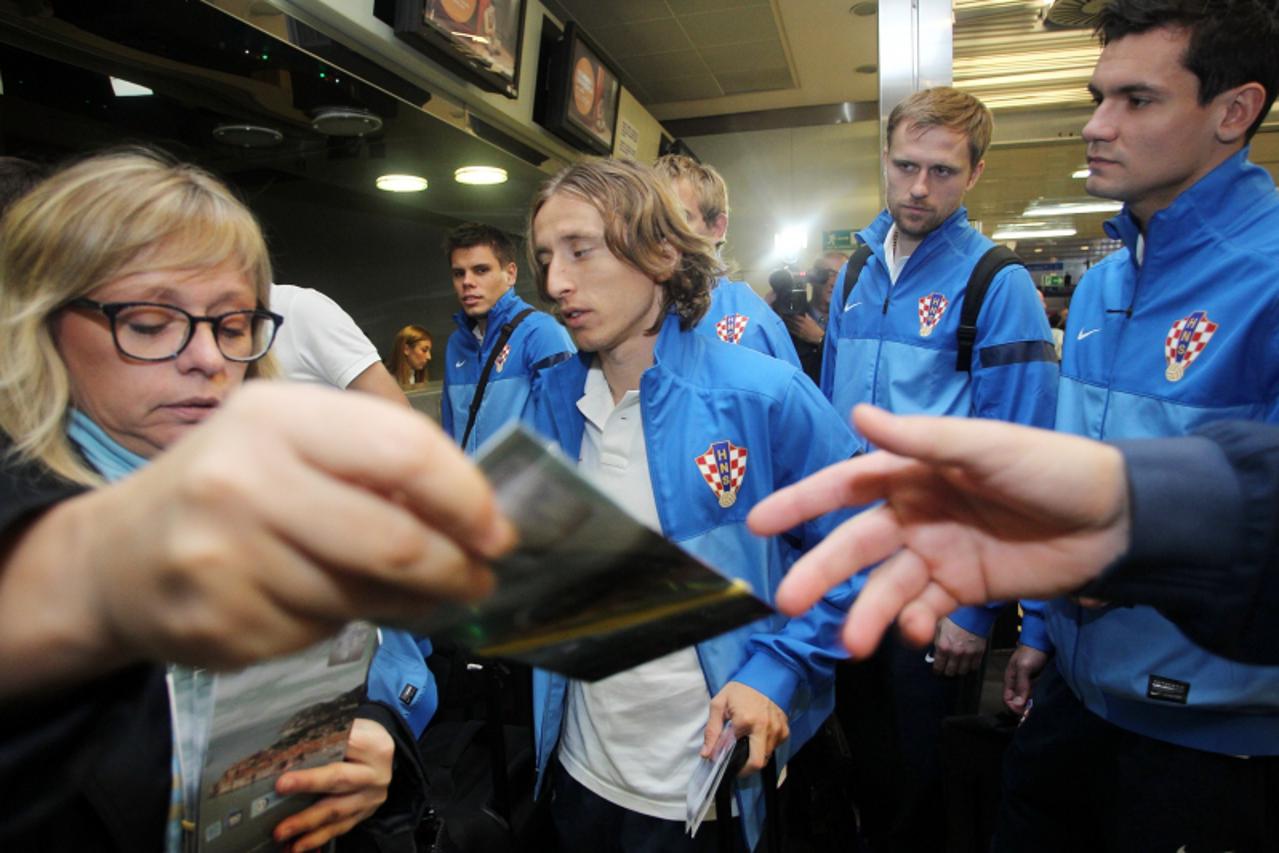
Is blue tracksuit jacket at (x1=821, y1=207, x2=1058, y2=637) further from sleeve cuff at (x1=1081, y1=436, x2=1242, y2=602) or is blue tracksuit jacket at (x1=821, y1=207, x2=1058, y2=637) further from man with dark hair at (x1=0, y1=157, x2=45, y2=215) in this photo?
man with dark hair at (x1=0, y1=157, x2=45, y2=215)

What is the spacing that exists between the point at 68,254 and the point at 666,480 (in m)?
0.90

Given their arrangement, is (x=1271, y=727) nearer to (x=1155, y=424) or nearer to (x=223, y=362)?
(x=1155, y=424)

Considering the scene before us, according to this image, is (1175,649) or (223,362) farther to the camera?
(1175,649)

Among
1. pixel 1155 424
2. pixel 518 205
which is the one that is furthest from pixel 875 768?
pixel 518 205

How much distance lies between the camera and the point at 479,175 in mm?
4320

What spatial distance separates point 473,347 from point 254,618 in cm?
316

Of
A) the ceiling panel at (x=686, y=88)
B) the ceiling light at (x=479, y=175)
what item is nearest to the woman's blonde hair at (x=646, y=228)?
the ceiling light at (x=479, y=175)

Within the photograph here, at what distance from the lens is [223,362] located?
895 millimetres

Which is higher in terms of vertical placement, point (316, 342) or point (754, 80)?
point (754, 80)

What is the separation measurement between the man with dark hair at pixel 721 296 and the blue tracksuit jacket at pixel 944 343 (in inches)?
10.3

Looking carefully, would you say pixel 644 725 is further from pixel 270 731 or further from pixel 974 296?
pixel 974 296

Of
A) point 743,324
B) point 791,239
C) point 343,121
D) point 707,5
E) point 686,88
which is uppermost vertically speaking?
point 686,88

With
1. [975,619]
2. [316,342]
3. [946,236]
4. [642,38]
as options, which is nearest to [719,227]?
[946,236]

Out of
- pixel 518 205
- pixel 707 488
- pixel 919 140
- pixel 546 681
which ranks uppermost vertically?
pixel 518 205
